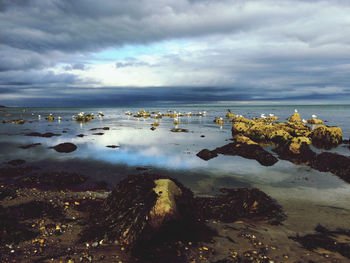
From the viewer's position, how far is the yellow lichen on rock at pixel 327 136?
24219 millimetres

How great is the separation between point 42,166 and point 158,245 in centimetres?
1313

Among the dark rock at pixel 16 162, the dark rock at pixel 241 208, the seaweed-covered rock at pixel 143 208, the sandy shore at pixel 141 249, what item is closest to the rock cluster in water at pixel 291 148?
the dark rock at pixel 241 208

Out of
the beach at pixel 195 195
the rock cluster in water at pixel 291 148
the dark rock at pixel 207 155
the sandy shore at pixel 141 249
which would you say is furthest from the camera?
the dark rock at pixel 207 155

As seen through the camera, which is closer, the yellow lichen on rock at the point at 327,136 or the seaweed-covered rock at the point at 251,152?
the seaweed-covered rock at the point at 251,152

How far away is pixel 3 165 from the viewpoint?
1495 cm

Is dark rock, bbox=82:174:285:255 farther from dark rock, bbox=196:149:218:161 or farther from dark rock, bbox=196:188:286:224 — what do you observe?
dark rock, bbox=196:149:218:161

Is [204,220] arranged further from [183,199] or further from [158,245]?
[158,245]

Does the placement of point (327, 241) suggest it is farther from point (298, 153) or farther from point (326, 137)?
point (326, 137)

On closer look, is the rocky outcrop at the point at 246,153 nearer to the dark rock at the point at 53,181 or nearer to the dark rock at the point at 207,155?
the dark rock at the point at 207,155

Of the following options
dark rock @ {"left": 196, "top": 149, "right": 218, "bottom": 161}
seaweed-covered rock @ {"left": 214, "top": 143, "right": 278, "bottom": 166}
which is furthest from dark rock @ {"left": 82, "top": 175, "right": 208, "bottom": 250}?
seaweed-covered rock @ {"left": 214, "top": 143, "right": 278, "bottom": 166}

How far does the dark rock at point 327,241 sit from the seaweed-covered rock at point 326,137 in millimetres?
19875

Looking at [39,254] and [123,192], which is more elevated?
[123,192]

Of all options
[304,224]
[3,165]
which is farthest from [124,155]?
[304,224]

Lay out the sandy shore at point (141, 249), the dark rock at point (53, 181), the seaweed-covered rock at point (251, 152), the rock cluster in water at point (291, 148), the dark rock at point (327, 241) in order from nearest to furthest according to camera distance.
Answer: the sandy shore at point (141, 249) → the dark rock at point (327, 241) → the dark rock at point (53, 181) → the rock cluster in water at point (291, 148) → the seaweed-covered rock at point (251, 152)
